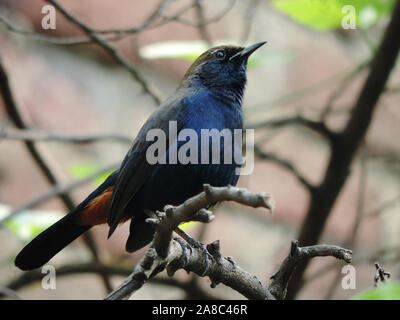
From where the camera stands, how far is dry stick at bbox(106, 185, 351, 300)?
1.29m

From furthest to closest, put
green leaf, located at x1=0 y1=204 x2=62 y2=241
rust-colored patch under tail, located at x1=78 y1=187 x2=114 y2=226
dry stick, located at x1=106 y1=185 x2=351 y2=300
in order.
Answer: green leaf, located at x1=0 y1=204 x2=62 y2=241 → rust-colored patch under tail, located at x1=78 y1=187 x2=114 y2=226 → dry stick, located at x1=106 y1=185 x2=351 y2=300

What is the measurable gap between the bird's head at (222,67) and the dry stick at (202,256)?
1162mm

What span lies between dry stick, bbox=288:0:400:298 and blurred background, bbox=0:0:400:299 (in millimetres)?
12

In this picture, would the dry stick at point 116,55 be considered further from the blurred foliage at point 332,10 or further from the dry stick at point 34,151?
the blurred foliage at point 332,10

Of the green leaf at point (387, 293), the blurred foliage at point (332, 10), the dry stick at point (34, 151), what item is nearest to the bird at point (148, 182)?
the dry stick at point (34, 151)

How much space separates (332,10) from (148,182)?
1081 millimetres

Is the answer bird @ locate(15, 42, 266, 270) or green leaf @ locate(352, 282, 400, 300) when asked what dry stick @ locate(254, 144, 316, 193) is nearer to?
bird @ locate(15, 42, 266, 270)

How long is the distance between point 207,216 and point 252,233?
2040 mm

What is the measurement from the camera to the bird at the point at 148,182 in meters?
2.42

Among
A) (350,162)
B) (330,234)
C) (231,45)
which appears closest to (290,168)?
(350,162)

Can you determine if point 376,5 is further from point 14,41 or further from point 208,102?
point 14,41

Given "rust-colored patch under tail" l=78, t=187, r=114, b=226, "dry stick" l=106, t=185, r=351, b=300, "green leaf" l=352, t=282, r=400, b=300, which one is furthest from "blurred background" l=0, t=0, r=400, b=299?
"green leaf" l=352, t=282, r=400, b=300

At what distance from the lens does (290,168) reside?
265 cm

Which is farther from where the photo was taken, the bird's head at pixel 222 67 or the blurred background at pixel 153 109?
the bird's head at pixel 222 67
